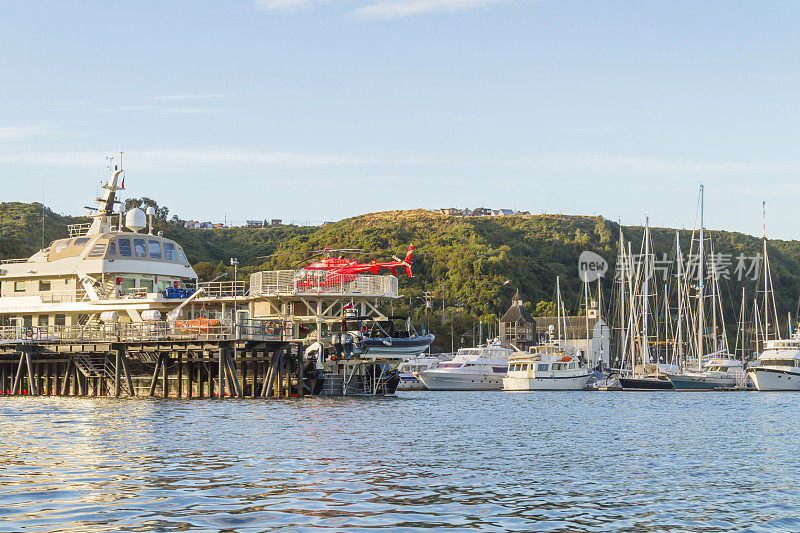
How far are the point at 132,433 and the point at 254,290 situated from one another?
2746cm

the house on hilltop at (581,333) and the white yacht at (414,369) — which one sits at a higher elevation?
the house on hilltop at (581,333)

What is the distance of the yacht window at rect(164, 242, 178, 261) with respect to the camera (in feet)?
224

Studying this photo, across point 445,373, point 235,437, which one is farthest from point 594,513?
point 445,373

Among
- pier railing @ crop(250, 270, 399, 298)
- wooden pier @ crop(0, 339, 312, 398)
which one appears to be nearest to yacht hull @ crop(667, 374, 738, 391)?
pier railing @ crop(250, 270, 399, 298)

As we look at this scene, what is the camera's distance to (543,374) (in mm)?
95688

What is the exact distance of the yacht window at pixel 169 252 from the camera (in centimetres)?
6812

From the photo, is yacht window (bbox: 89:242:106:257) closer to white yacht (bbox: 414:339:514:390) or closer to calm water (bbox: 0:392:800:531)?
calm water (bbox: 0:392:800:531)

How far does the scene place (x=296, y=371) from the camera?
188 ft

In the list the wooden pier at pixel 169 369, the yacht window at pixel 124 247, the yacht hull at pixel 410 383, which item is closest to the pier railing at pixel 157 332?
the wooden pier at pixel 169 369

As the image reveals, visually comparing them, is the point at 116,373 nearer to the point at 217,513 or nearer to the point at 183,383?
the point at 183,383

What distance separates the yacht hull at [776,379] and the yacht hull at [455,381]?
26.3 metres

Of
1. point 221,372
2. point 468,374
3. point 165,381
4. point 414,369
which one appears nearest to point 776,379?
point 468,374

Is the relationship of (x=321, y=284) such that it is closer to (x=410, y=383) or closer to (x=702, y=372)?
(x=410, y=383)

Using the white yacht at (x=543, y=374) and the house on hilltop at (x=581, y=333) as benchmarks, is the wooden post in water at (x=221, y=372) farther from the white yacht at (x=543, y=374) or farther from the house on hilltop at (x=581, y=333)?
the house on hilltop at (x=581, y=333)
